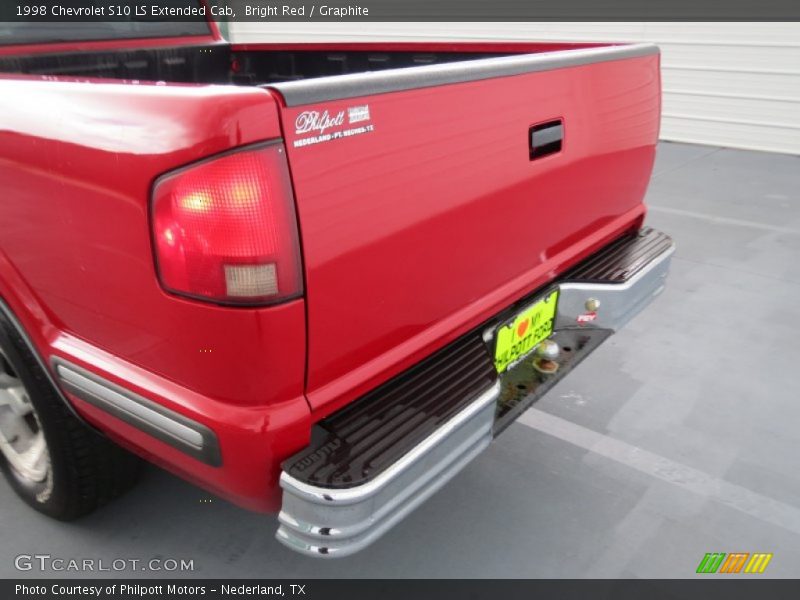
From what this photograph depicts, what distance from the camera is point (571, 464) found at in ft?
8.41

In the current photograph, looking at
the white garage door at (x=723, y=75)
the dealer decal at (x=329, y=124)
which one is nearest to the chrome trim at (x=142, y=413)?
the dealer decal at (x=329, y=124)

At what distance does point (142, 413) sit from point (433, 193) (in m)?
0.91

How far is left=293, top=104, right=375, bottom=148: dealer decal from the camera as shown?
136cm

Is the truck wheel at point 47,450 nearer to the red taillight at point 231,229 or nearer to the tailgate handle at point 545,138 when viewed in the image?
the red taillight at point 231,229

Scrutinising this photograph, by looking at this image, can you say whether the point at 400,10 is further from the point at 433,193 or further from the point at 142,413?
the point at 142,413

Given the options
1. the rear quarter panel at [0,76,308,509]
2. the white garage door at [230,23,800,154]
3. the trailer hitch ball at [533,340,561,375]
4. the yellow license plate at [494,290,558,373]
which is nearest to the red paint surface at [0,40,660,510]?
the rear quarter panel at [0,76,308,509]

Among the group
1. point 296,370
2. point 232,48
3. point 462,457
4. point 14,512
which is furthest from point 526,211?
point 232,48

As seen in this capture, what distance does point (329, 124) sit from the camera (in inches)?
55.3

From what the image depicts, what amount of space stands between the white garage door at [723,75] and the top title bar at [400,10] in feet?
0.40

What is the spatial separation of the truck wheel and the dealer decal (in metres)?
1.15

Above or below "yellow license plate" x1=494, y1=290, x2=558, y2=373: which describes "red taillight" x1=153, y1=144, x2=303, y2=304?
above

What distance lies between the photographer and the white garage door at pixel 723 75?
24.0ft

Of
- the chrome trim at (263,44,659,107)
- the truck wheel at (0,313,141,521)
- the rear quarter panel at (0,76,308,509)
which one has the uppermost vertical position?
the chrome trim at (263,44,659,107)

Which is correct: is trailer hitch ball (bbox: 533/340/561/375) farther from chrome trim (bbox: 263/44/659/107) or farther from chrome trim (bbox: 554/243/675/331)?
chrome trim (bbox: 263/44/659/107)
